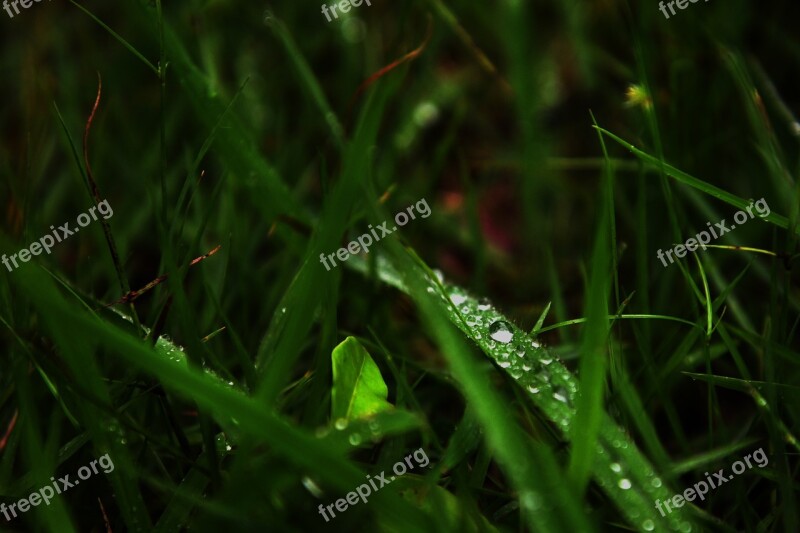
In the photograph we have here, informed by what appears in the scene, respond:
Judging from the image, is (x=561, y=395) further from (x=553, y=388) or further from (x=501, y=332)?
(x=501, y=332)

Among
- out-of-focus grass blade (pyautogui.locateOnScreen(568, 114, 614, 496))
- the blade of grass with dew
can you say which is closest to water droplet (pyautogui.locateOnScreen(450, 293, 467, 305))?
the blade of grass with dew

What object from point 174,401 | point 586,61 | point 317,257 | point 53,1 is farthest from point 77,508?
point 53,1

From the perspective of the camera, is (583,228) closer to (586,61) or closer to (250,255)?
(586,61)

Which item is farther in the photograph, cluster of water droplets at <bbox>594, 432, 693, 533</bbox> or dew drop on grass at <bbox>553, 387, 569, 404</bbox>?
dew drop on grass at <bbox>553, 387, 569, 404</bbox>

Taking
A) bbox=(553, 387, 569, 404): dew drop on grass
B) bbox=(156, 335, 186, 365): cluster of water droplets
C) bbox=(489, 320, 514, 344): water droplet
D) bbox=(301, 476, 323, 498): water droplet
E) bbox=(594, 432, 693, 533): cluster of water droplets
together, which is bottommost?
bbox=(594, 432, 693, 533): cluster of water droplets

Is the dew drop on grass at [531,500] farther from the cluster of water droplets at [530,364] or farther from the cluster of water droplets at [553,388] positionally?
the cluster of water droplets at [530,364]

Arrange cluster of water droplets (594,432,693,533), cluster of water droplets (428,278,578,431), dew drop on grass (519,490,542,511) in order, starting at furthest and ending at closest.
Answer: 1. cluster of water droplets (428,278,578,431)
2. cluster of water droplets (594,432,693,533)
3. dew drop on grass (519,490,542,511)

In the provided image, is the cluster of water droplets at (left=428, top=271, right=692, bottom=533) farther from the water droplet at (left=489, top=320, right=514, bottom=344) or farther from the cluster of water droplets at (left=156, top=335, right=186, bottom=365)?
the cluster of water droplets at (left=156, top=335, right=186, bottom=365)

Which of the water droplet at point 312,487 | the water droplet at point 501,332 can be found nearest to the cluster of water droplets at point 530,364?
the water droplet at point 501,332

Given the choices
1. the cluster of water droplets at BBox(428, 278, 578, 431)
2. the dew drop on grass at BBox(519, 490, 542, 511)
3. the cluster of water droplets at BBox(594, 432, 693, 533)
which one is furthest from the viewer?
the cluster of water droplets at BBox(428, 278, 578, 431)
